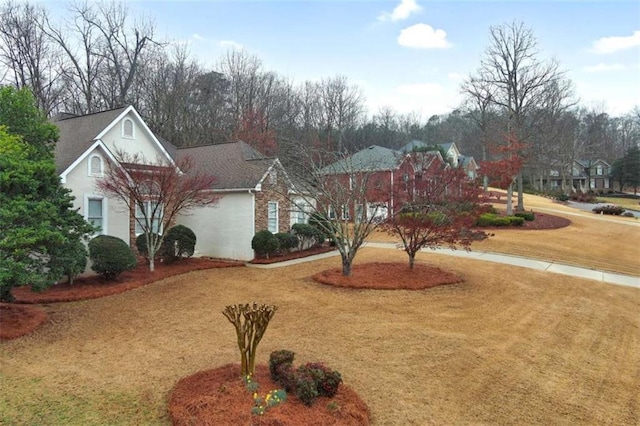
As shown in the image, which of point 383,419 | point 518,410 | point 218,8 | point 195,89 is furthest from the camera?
point 195,89

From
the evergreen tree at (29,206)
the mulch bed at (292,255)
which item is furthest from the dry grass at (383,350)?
the mulch bed at (292,255)

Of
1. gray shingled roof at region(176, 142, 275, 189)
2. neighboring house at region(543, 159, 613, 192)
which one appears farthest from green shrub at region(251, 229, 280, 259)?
neighboring house at region(543, 159, 613, 192)

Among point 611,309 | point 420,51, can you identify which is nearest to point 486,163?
point 420,51

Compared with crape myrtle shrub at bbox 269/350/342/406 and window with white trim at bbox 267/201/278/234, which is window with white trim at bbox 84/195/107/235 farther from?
crape myrtle shrub at bbox 269/350/342/406

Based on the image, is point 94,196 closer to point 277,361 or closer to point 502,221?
point 277,361

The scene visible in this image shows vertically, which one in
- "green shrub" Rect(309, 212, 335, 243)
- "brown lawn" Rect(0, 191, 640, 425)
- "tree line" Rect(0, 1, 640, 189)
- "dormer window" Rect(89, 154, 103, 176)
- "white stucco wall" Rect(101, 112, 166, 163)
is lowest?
"brown lawn" Rect(0, 191, 640, 425)

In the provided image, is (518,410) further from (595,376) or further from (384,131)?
(384,131)

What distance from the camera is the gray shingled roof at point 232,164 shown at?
16406 millimetres

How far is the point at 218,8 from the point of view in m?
13.5

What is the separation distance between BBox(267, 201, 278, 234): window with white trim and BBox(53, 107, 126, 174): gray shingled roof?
272 inches

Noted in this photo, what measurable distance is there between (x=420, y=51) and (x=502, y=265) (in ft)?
32.3

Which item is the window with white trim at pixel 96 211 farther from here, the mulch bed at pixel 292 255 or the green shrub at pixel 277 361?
the green shrub at pixel 277 361

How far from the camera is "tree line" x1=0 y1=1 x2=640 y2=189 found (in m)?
29.5

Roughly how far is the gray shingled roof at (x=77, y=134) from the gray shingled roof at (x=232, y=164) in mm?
4385
